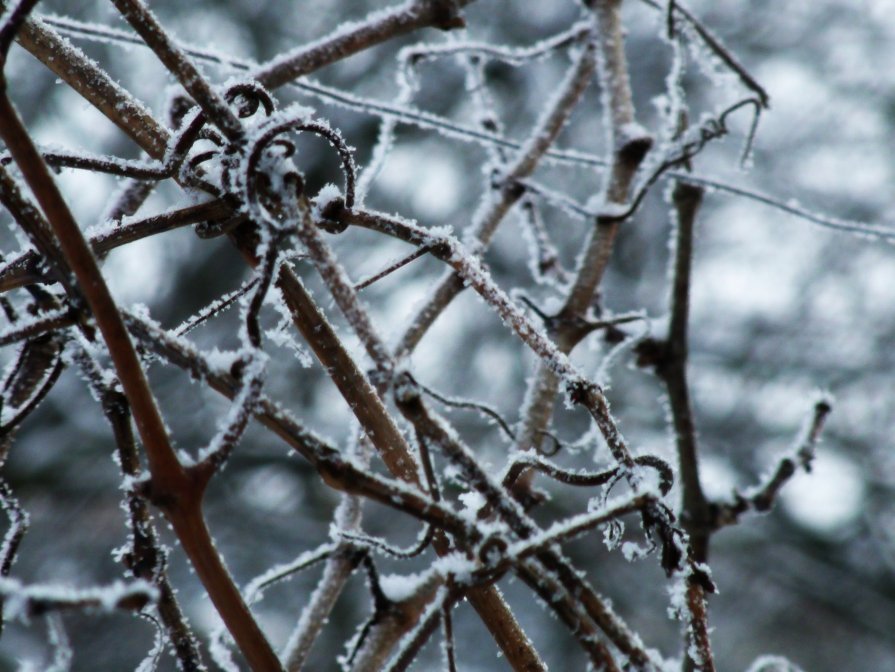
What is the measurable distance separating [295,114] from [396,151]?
3.62 metres

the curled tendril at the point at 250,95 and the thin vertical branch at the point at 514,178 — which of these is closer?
the curled tendril at the point at 250,95

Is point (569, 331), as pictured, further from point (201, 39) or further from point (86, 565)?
point (201, 39)

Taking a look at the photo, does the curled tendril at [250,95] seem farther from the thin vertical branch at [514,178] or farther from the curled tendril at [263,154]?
the thin vertical branch at [514,178]

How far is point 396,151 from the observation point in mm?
3820

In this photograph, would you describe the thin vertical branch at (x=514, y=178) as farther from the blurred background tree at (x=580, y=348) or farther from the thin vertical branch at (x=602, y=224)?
the blurred background tree at (x=580, y=348)

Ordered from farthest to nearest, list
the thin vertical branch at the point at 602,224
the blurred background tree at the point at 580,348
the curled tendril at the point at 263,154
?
the blurred background tree at the point at 580,348 < the thin vertical branch at the point at 602,224 < the curled tendril at the point at 263,154

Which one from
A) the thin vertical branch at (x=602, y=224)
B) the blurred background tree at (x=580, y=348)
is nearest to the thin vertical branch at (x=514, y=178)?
the thin vertical branch at (x=602, y=224)

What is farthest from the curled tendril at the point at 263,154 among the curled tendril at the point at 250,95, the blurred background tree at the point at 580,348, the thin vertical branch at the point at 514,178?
the blurred background tree at the point at 580,348

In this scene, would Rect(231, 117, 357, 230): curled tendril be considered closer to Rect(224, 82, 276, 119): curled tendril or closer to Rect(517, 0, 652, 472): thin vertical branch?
Rect(224, 82, 276, 119): curled tendril

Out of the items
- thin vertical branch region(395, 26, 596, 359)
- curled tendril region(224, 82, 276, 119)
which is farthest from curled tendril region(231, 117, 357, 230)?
thin vertical branch region(395, 26, 596, 359)

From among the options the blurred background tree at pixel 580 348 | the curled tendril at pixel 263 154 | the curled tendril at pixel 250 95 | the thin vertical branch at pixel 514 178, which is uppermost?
the blurred background tree at pixel 580 348

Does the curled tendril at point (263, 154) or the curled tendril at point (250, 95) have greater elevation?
the curled tendril at point (250, 95)

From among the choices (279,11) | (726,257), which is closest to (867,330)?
(726,257)

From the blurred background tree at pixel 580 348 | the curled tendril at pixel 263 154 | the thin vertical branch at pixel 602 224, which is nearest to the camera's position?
the curled tendril at pixel 263 154
